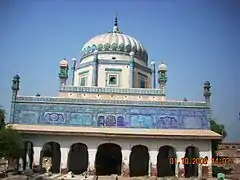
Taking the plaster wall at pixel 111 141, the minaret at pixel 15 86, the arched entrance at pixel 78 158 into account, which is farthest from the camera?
the arched entrance at pixel 78 158

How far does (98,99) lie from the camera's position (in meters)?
21.2

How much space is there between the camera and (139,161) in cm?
2225

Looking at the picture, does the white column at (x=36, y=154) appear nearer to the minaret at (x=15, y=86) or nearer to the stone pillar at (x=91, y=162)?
the stone pillar at (x=91, y=162)

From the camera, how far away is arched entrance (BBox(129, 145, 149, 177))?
2179 centimetres

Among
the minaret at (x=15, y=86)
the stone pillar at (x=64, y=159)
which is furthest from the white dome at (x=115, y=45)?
the stone pillar at (x=64, y=159)

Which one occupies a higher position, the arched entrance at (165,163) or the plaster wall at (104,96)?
the plaster wall at (104,96)

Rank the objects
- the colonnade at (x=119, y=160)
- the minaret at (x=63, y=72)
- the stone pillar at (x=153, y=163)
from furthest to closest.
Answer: the minaret at (x=63, y=72), the colonnade at (x=119, y=160), the stone pillar at (x=153, y=163)

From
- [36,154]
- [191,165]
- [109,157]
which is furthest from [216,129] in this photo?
[36,154]

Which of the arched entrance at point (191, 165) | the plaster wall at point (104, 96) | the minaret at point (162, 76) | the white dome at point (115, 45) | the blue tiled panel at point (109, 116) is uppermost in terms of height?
the white dome at point (115, 45)

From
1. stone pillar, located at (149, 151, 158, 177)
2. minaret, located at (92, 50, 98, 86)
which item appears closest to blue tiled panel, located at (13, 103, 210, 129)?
stone pillar, located at (149, 151, 158, 177)

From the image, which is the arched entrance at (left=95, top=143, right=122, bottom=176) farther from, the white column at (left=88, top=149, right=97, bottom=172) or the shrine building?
the white column at (left=88, top=149, right=97, bottom=172)

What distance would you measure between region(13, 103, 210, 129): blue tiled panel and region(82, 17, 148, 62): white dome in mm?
7174

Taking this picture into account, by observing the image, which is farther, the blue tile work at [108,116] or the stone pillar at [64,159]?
the blue tile work at [108,116]

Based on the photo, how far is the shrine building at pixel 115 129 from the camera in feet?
65.0
